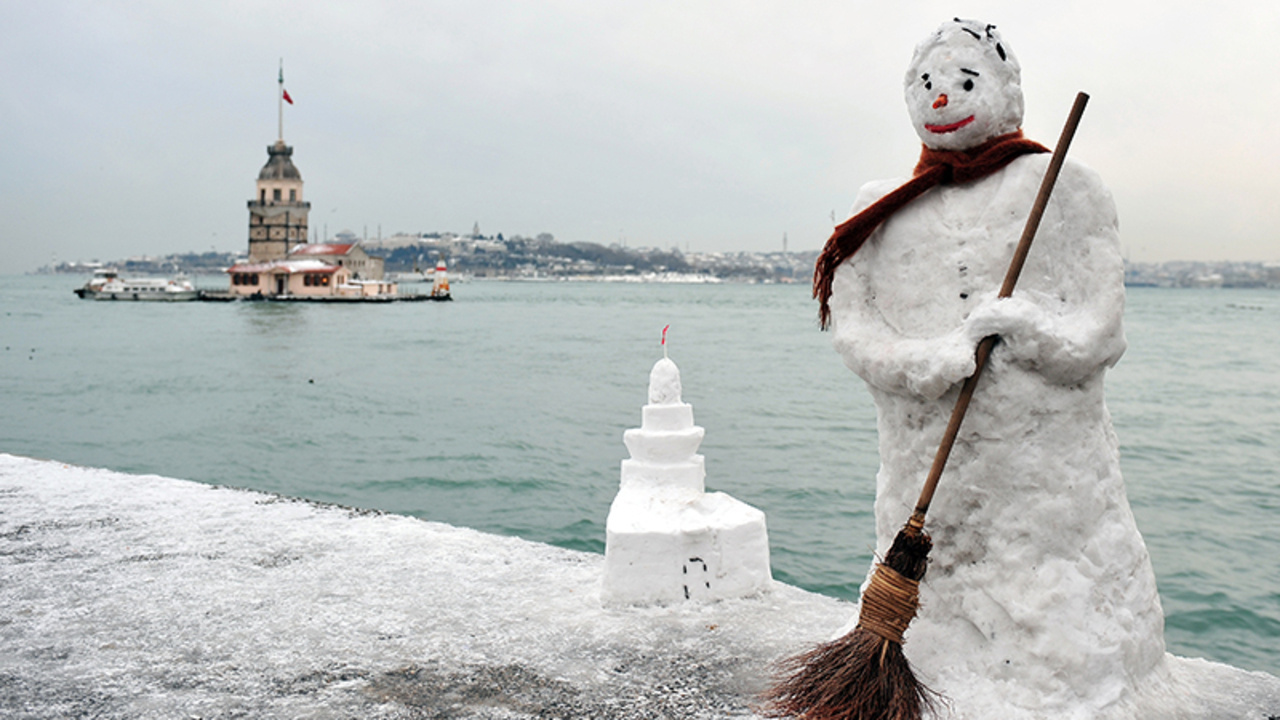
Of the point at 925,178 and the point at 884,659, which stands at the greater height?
the point at 925,178

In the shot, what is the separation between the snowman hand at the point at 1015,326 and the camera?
3289 mm

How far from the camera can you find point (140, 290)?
86062mm

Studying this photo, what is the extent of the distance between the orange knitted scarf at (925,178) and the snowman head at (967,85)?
6 centimetres

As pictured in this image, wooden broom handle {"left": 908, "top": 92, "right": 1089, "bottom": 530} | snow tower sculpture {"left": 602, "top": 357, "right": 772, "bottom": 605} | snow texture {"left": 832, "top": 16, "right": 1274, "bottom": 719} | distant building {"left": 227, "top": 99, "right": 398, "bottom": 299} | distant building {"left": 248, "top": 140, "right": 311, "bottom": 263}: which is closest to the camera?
wooden broom handle {"left": 908, "top": 92, "right": 1089, "bottom": 530}

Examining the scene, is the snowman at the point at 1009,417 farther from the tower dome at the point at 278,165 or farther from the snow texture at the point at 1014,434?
the tower dome at the point at 278,165

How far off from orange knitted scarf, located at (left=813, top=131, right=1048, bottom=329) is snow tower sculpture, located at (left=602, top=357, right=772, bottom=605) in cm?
142

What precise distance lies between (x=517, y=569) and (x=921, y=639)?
257 centimetres

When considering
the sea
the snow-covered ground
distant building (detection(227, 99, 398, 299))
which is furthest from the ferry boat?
the snow-covered ground

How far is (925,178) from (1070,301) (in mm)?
709

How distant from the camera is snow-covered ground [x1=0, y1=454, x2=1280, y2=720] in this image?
12.5 feet

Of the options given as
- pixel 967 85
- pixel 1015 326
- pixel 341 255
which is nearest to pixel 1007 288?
pixel 1015 326

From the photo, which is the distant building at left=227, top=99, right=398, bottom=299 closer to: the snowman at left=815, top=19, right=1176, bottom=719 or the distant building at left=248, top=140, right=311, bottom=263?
the distant building at left=248, top=140, right=311, bottom=263

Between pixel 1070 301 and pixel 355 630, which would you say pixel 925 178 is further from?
pixel 355 630

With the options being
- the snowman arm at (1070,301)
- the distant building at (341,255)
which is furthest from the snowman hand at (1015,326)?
the distant building at (341,255)
